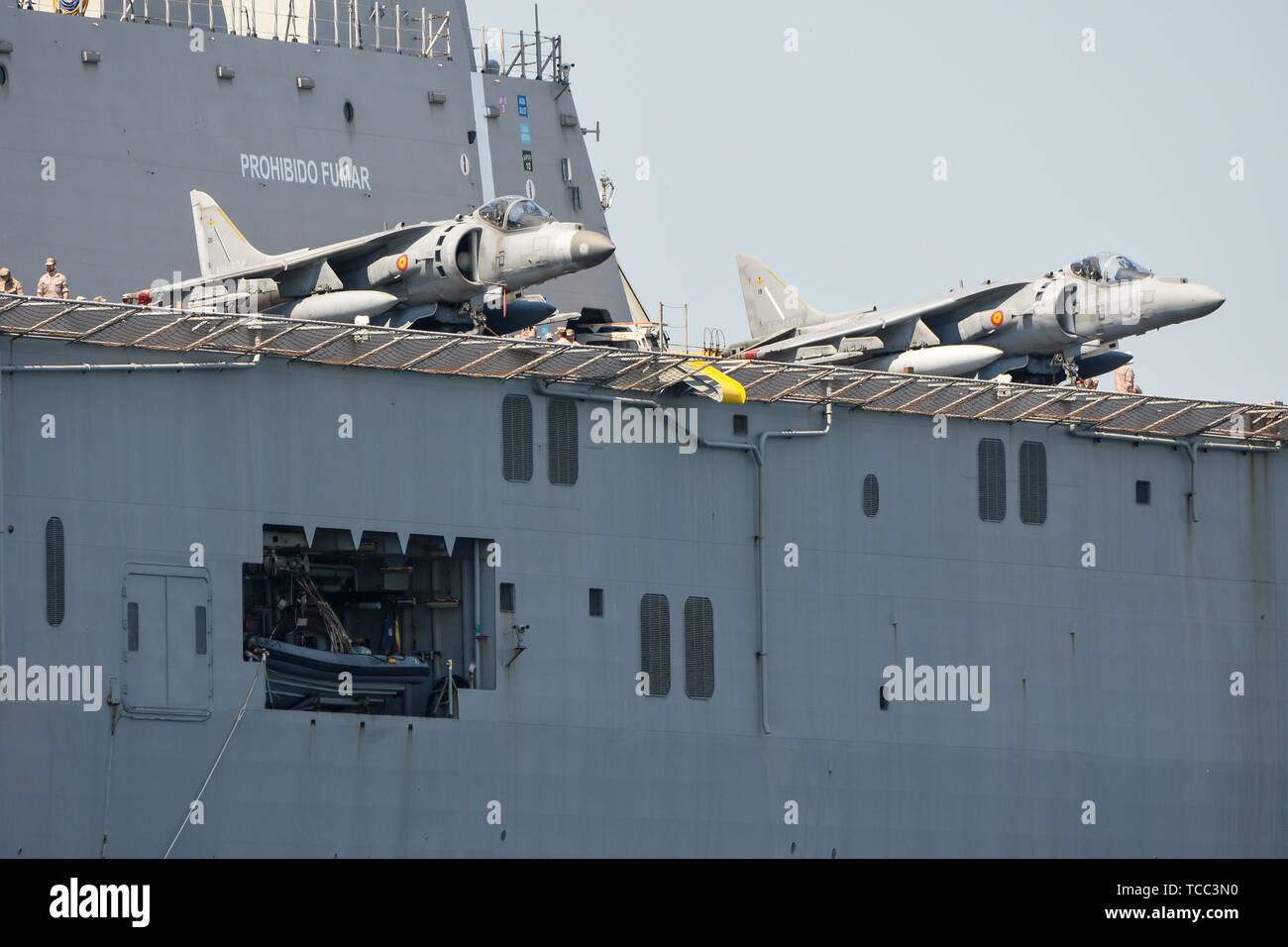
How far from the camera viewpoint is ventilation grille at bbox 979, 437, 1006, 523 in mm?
46031

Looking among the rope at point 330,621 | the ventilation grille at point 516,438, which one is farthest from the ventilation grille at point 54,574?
the ventilation grille at point 516,438

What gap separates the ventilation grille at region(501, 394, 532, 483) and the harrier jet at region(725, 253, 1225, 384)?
17.4 ft

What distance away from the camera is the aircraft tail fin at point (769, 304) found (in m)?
51.8

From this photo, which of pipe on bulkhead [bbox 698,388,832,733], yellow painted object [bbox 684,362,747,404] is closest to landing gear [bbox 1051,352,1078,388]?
pipe on bulkhead [bbox 698,388,832,733]

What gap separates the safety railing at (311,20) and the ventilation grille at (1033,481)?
13692mm

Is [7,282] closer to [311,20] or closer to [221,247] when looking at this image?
[221,247]

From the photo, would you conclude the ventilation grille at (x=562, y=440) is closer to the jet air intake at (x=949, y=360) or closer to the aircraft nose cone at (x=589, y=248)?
the aircraft nose cone at (x=589, y=248)

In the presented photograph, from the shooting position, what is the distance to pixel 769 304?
2067 inches

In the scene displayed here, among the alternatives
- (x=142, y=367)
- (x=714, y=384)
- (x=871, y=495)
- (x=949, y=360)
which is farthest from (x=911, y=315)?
(x=142, y=367)

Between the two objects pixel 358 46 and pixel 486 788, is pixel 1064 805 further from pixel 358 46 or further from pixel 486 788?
pixel 358 46

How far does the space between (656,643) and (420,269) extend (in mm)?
7409

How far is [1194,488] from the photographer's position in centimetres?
4788
